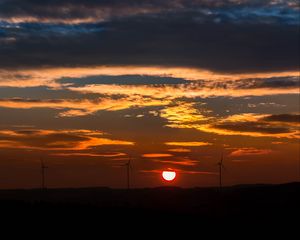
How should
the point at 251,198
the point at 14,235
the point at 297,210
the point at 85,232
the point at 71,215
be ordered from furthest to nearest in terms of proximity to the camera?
the point at 251,198, the point at 297,210, the point at 71,215, the point at 85,232, the point at 14,235

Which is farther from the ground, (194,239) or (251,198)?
(251,198)

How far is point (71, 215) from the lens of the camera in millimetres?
87500

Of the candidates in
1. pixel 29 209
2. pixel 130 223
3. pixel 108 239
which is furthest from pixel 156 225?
pixel 29 209

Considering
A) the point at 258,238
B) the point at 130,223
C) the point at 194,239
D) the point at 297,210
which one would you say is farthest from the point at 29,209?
the point at 297,210

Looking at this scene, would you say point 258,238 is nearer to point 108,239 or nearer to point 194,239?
point 194,239

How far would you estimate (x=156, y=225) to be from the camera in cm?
8444

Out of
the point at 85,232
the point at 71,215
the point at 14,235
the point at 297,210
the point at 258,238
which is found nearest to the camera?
the point at 14,235

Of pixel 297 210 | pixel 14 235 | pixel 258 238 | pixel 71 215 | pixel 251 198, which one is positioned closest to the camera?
pixel 14 235

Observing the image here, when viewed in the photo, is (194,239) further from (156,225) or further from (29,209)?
(29,209)

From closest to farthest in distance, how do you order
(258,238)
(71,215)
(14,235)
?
(14,235), (258,238), (71,215)

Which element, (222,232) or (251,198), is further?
(251,198)

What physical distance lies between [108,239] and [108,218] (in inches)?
668

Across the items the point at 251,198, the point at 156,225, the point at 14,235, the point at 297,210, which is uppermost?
the point at 251,198

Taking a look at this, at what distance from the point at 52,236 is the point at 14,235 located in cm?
440
